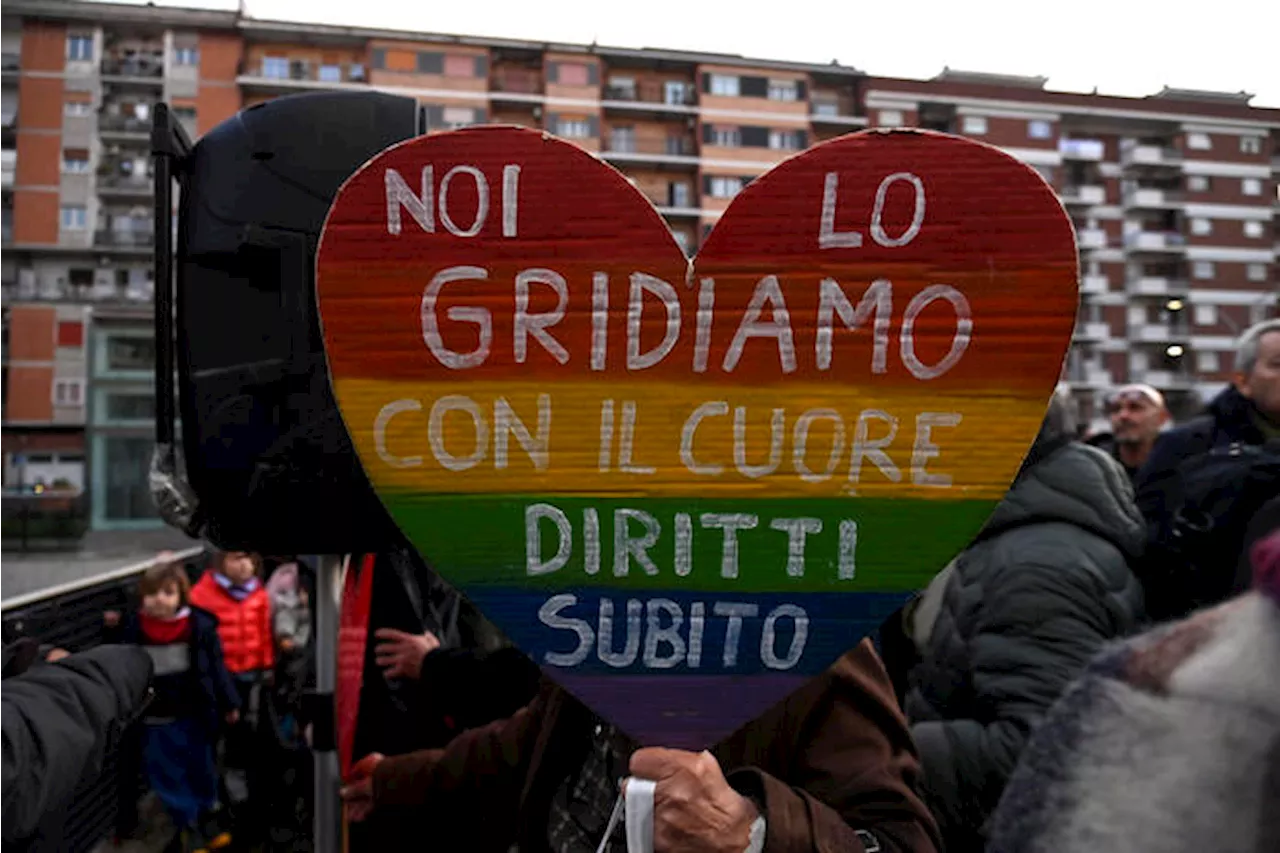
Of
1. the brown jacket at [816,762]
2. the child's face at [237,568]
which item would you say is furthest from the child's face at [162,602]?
the brown jacket at [816,762]

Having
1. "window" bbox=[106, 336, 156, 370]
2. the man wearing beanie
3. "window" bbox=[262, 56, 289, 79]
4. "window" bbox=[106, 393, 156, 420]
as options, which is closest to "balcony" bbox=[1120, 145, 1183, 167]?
"window" bbox=[262, 56, 289, 79]

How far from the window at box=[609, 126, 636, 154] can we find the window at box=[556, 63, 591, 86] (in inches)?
81.1

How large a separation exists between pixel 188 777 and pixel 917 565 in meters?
4.00

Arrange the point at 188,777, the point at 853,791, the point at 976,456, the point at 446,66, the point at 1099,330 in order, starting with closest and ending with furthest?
the point at 976,456, the point at 853,791, the point at 188,777, the point at 446,66, the point at 1099,330

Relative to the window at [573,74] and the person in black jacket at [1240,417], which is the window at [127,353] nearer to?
the window at [573,74]

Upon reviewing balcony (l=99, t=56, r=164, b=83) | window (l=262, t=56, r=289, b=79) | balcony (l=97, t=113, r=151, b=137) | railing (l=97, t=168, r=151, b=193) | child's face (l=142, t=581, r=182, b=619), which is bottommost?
child's face (l=142, t=581, r=182, b=619)

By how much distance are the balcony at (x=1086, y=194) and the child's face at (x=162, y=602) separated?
144 feet

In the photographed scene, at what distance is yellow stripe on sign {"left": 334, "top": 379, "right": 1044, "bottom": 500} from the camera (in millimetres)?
817

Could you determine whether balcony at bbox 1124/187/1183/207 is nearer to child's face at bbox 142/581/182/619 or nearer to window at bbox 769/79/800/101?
window at bbox 769/79/800/101

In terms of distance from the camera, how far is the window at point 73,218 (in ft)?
105

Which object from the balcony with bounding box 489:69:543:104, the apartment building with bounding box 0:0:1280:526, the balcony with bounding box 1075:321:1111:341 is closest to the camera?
the apartment building with bounding box 0:0:1280:526

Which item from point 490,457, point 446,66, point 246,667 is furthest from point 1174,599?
point 446,66

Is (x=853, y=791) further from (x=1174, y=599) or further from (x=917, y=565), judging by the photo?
(x=1174, y=599)

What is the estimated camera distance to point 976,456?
2.68ft
